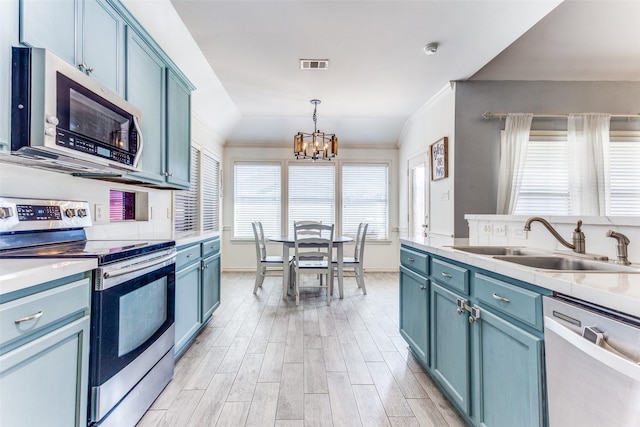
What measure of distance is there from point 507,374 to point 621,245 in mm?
749

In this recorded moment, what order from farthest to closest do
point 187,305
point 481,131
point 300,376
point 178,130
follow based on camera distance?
point 481,131 < point 178,130 < point 187,305 < point 300,376

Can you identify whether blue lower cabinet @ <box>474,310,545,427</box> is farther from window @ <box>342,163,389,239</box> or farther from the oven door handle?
window @ <box>342,163,389,239</box>

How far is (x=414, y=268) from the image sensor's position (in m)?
2.25

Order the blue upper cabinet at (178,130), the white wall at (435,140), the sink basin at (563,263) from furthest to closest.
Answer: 1. the white wall at (435,140)
2. the blue upper cabinet at (178,130)
3. the sink basin at (563,263)

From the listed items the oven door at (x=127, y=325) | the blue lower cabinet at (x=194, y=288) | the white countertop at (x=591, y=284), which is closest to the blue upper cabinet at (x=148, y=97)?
the blue lower cabinet at (x=194, y=288)

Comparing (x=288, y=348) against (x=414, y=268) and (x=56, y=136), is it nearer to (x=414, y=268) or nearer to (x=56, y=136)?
(x=414, y=268)

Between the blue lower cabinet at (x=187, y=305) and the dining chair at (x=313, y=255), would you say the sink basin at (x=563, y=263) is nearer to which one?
the blue lower cabinet at (x=187, y=305)

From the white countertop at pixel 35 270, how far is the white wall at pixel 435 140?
3256 millimetres

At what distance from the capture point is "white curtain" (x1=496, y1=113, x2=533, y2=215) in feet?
11.3

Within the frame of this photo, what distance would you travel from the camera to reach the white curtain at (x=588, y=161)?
3.33 metres

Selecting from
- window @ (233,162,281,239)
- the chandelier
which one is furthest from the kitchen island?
window @ (233,162,281,239)

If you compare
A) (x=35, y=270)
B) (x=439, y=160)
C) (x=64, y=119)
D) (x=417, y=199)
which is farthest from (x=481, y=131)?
(x=35, y=270)

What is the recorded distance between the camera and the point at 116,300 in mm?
1368

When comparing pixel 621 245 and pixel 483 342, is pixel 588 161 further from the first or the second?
pixel 483 342
